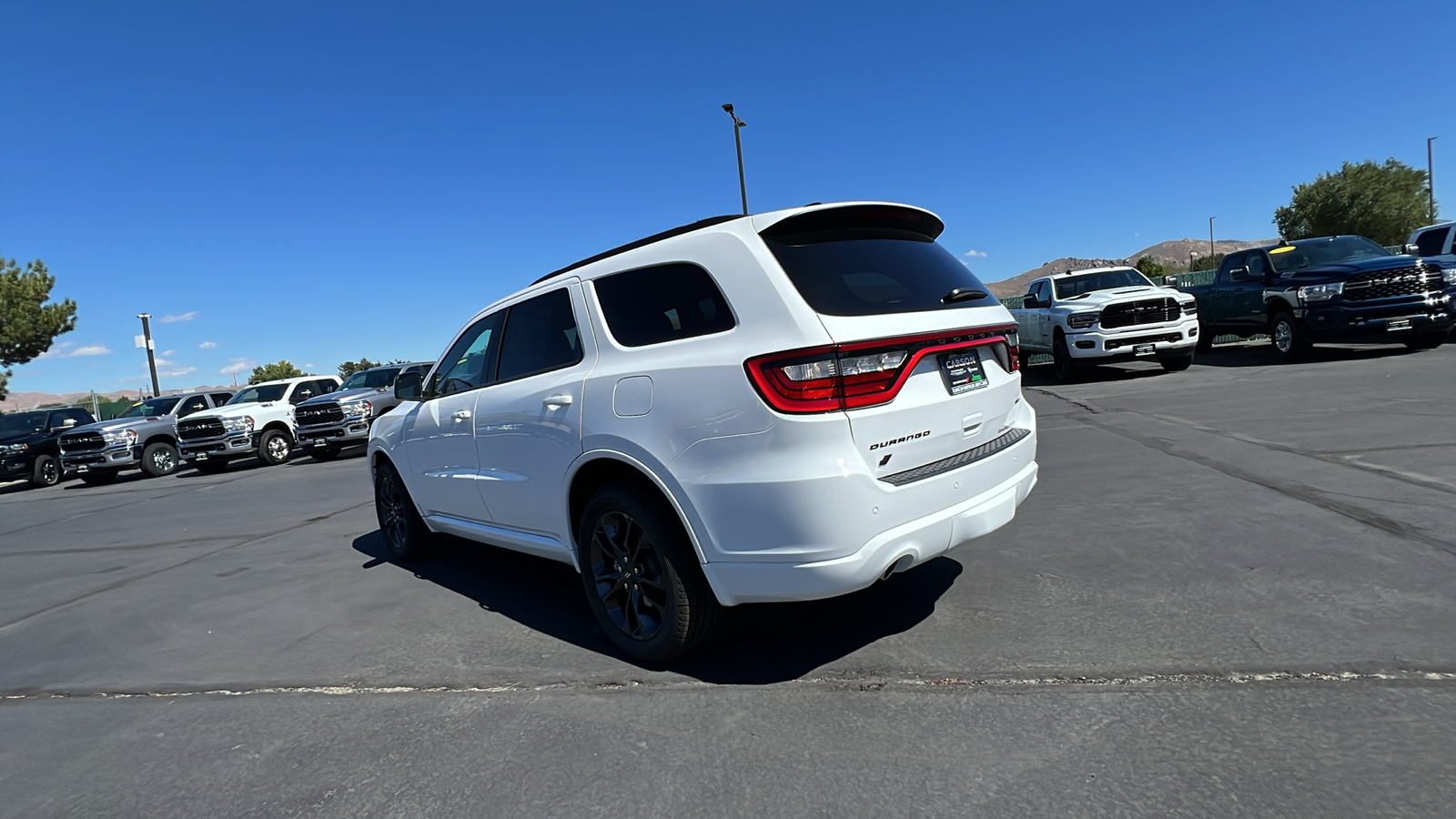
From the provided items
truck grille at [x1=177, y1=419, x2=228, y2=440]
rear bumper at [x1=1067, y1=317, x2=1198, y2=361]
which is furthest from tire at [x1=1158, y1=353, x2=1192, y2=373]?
truck grille at [x1=177, y1=419, x2=228, y2=440]

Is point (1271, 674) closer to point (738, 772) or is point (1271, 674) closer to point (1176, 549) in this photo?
point (1176, 549)

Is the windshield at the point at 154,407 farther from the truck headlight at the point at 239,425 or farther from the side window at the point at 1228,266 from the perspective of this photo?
the side window at the point at 1228,266

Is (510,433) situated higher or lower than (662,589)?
higher

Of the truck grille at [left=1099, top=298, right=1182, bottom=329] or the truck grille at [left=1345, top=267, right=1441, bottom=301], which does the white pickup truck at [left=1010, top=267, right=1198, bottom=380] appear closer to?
the truck grille at [left=1099, top=298, right=1182, bottom=329]

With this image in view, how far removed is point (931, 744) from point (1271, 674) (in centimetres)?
131

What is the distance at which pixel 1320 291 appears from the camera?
1267cm

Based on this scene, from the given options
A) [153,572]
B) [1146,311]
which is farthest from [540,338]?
[1146,311]

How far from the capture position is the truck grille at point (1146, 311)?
13656 millimetres

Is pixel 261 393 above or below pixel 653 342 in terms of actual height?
above

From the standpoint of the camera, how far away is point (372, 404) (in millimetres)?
16438

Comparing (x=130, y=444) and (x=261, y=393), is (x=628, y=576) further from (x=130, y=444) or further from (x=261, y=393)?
(x=130, y=444)

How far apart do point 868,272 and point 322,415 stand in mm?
15358

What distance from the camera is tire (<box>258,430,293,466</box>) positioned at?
1731 centimetres

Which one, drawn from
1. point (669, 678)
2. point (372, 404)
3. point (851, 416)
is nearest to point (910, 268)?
point (851, 416)
